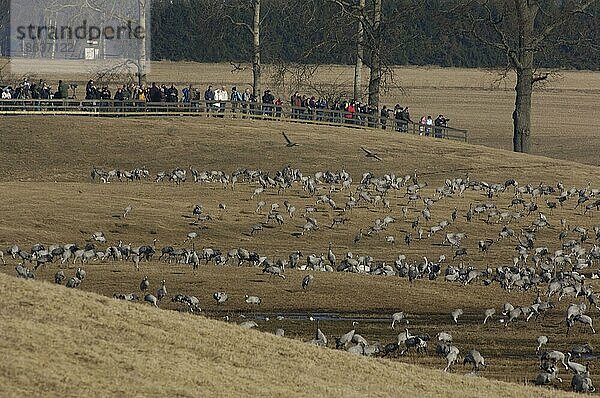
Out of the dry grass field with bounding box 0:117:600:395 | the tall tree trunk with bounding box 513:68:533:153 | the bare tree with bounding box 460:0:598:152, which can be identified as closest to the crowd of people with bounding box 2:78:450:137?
the dry grass field with bounding box 0:117:600:395

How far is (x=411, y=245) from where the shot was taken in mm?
39781

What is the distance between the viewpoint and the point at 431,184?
2058 inches

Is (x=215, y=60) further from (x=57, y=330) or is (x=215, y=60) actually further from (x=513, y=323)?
(x=57, y=330)

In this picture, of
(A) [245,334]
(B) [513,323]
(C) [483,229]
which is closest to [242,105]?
(C) [483,229]

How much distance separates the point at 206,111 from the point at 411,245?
24944 mm

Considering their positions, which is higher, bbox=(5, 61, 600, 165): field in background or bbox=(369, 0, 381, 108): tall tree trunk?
bbox=(369, 0, 381, 108): tall tree trunk

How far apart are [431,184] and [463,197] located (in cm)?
419

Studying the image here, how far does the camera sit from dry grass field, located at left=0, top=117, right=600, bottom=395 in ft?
80.8

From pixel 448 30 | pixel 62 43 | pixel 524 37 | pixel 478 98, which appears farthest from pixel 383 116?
pixel 62 43

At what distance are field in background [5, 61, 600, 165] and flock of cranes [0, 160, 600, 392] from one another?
20.3 metres

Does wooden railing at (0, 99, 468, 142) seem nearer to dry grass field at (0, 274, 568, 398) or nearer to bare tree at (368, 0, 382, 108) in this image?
bare tree at (368, 0, 382, 108)

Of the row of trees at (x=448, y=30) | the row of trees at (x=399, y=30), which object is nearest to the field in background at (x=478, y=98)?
the row of trees at (x=399, y=30)

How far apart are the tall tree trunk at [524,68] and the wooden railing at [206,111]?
350 centimetres

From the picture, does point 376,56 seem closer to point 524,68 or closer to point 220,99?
point 524,68
